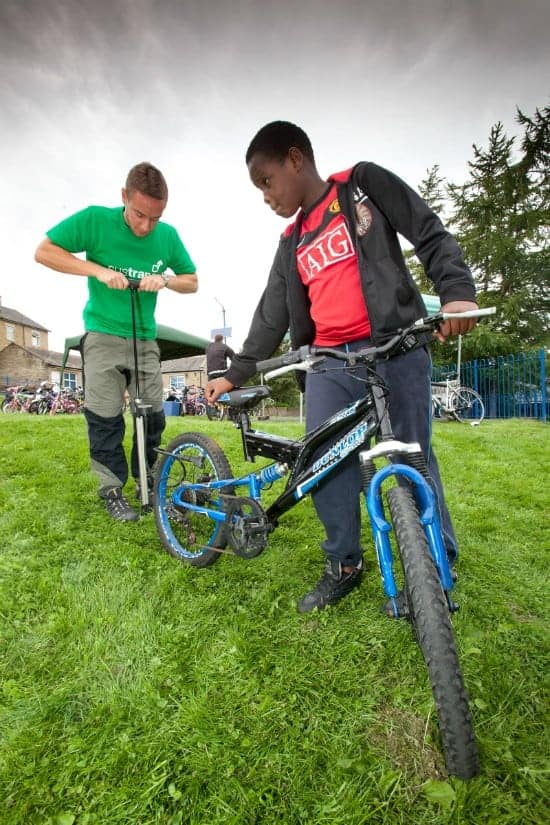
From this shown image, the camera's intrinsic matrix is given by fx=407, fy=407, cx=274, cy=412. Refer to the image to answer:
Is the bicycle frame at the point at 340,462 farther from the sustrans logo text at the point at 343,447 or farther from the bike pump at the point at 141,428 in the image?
the bike pump at the point at 141,428

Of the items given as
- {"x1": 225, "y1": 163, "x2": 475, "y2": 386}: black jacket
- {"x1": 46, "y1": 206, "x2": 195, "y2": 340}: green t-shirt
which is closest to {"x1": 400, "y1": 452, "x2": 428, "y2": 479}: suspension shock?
{"x1": 225, "y1": 163, "x2": 475, "y2": 386}: black jacket

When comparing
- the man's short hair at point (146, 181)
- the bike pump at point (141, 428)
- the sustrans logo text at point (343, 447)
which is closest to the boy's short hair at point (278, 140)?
the man's short hair at point (146, 181)

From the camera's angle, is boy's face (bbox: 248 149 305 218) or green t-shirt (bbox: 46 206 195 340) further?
green t-shirt (bbox: 46 206 195 340)

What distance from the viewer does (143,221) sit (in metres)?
3.18

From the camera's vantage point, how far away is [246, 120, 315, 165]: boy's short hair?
2225 millimetres

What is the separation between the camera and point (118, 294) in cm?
333

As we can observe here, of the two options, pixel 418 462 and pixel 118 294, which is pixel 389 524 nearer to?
pixel 418 462

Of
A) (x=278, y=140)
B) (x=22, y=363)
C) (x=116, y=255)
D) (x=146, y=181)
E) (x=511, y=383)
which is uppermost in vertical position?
(x=22, y=363)

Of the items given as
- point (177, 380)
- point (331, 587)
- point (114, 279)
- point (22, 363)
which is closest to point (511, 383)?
point (331, 587)

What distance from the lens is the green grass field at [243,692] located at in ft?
4.06

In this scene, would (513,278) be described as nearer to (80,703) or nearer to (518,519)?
(518,519)

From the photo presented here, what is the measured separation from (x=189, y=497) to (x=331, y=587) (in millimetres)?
1214

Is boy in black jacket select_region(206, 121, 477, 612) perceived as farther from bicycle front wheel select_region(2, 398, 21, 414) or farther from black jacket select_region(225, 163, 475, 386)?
bicycle front wheel select_region(2, 398, 21, 414)

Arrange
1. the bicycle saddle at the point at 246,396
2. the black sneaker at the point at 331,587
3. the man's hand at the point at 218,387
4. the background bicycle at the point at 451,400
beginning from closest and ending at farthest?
the black sneaker at the point at 331,587 < the bicycle saddle at the point at 246,396 < the man's hand at the point at 218,387 < the background bicycle at the point at 451,400
